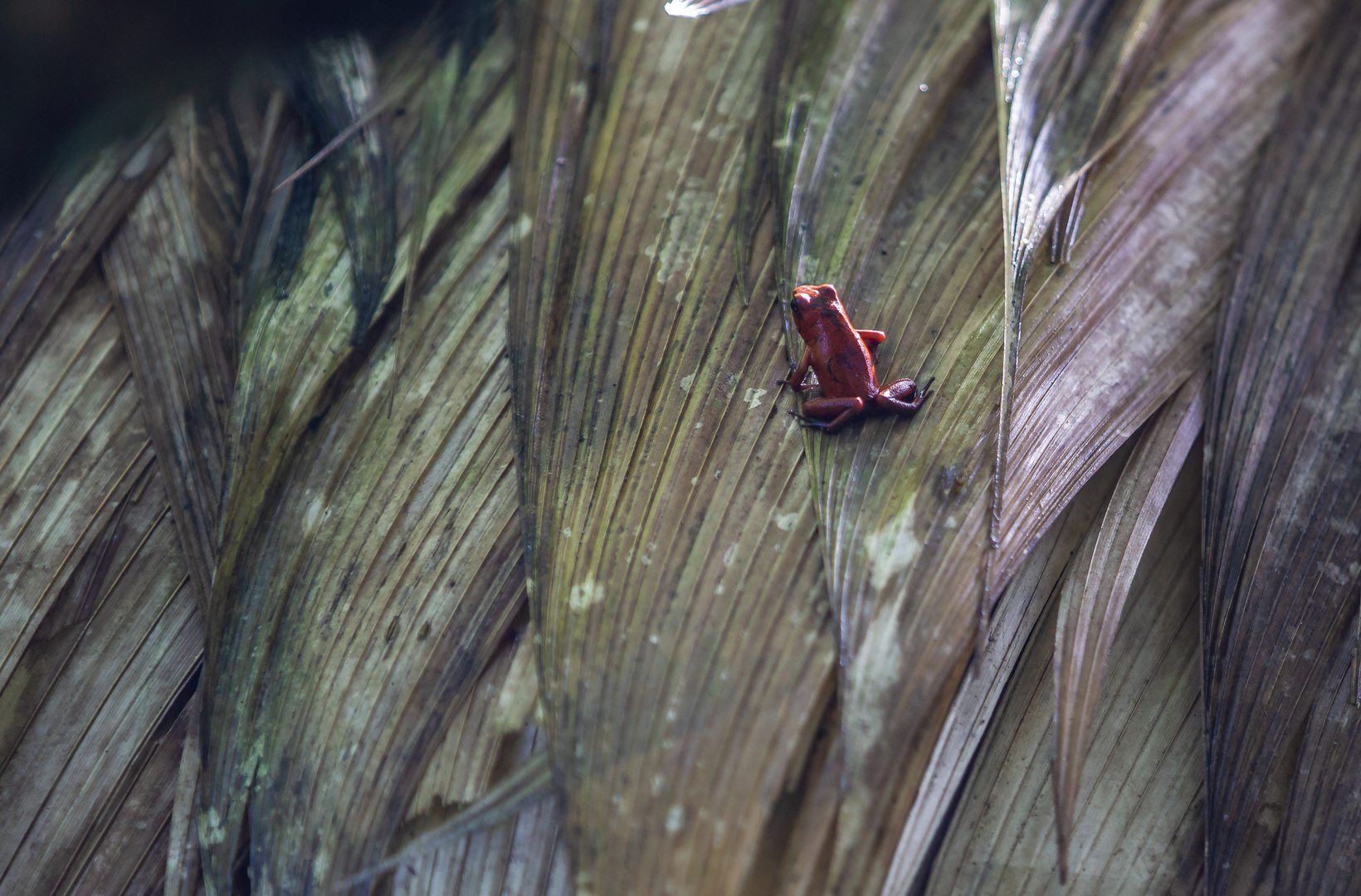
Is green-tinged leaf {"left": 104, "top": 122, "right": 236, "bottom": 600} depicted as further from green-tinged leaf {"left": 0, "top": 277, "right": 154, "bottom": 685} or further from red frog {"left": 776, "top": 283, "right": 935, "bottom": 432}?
red frog {"left": 776, "top": 283, "right": 935, "bottom": 432}

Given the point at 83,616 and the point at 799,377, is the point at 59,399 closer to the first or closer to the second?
the point at 83,616

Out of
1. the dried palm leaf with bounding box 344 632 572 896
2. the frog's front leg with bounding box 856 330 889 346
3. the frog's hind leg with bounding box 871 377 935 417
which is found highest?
the frog's front leg with bounding box 856 330 889 346

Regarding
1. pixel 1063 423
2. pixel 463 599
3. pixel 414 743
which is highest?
pixel 1063 423

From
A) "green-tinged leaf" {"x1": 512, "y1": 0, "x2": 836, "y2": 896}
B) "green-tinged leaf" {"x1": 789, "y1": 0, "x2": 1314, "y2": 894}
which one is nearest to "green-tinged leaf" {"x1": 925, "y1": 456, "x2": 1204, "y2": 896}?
"green-tinged leaf" {"x1": 789, "y1": 0, "x2": 1314, "y2": 894}

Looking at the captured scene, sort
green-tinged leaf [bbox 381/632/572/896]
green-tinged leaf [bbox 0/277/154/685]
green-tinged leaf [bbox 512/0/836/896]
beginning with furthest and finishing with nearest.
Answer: green-tinged leaf [bbox 0/277/154/685] < green-tinged leaf [bbox 381/632/572/896] < green-tinged leaf [bbox 512/0/836/896]

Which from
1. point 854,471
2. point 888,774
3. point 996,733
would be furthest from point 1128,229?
point 888,774

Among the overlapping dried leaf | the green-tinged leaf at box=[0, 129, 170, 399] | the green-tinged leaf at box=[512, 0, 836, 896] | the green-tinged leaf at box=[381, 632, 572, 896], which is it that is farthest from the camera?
the green-tinged leaf at box=[0, 129, 170, 399]

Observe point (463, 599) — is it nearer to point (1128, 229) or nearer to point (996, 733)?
point (996, 733)

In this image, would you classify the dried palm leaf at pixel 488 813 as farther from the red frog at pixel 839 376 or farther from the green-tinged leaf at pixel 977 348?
the red frog at pixel 839 376
